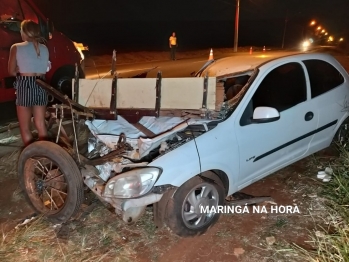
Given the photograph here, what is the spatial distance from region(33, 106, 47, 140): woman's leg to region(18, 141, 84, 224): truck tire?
0.67 metres

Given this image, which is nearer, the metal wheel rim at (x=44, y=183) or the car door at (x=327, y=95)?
the metal wheel rim at (x=44, y=183)

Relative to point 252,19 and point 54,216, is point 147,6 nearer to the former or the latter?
point 252,19

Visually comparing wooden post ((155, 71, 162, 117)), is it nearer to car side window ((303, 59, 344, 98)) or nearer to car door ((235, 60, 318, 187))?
car door ((235, 60, 318, 187))

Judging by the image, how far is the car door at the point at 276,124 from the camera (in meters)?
3.72

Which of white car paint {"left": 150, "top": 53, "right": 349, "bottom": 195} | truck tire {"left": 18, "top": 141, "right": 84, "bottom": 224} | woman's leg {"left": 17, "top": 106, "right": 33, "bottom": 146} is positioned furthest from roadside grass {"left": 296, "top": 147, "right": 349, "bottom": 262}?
woman's leg {"left": 17, "top": 106, "right": 33, "bottom": 146}

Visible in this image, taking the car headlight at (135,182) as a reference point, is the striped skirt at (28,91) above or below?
above

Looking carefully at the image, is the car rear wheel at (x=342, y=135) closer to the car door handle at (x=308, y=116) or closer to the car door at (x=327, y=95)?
the car door at (x=327, y=95)

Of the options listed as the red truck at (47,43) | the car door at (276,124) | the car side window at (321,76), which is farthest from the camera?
the red truck at (47,43)

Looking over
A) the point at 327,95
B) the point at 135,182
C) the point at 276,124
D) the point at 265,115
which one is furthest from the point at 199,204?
the point at 327,95

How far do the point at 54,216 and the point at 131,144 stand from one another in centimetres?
104

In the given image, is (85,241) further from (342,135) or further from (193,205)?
(342,135)

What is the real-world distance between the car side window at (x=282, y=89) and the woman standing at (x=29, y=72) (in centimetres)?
248

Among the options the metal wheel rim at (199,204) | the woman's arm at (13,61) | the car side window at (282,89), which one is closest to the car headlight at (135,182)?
the metal wheel rim at (199,204)

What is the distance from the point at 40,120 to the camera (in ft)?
14.6
